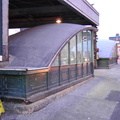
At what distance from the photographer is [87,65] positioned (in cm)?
1165

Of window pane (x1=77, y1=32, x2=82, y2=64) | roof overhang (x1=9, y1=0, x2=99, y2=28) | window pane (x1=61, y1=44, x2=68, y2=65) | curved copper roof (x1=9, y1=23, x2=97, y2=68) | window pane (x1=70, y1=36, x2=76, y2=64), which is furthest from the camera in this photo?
roof overhang (x1=9, y1=0, x2=99, y2=28)

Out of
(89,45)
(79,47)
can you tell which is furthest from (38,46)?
(89,45)

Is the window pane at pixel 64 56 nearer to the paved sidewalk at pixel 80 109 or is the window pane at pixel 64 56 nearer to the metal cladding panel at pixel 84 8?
the paved sidewalk at pixel 80 109

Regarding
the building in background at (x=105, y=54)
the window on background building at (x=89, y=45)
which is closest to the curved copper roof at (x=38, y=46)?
the window on background building at (x=89, y=45)

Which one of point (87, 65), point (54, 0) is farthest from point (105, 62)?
point (54, 0)

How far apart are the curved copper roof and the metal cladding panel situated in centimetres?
301

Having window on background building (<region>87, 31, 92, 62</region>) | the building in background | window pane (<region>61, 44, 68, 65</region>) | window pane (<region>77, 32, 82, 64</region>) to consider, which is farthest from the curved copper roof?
the building in background

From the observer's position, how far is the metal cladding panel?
11.7 meters

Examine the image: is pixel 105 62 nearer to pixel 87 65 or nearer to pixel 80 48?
pixel 87 65

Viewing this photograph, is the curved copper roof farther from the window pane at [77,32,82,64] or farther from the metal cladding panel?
the metal cladding panel

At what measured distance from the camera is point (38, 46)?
755 centimetres

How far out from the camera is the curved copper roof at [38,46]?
22.2 ft

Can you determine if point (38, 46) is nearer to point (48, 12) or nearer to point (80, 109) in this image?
point (80, 109)

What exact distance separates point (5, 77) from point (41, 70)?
1116 millimetres
